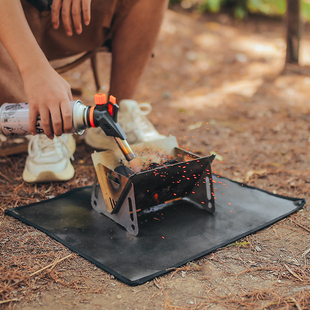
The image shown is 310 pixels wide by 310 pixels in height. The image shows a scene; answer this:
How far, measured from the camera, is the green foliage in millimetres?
6000

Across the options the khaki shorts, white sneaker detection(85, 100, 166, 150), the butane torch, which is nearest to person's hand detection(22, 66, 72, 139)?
the butane torch

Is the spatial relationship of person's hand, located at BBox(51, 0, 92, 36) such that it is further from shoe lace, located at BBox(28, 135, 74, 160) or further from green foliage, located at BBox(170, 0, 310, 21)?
green foliage, located at BBox(170, 0, 310, 21)

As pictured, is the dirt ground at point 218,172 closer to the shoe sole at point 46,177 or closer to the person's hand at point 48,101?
the shoe sole at point 46,177

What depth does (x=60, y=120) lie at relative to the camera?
116 cm

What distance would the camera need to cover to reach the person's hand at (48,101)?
1.15 metres

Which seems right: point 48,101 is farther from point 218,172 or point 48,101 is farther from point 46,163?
point 218,172

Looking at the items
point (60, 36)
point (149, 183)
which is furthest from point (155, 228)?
point (60, 36)

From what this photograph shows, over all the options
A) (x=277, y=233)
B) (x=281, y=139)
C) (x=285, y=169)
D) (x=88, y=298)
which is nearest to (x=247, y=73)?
(x=281, y=139)

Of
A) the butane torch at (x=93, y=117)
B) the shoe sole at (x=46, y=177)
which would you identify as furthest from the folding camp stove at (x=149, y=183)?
the shoe sole at (x=46, y=177)

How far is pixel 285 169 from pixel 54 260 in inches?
56.2

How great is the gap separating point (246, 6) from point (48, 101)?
596cm

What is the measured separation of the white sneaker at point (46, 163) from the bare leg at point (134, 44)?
1.66 ft

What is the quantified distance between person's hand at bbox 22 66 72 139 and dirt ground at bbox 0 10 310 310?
0.46 m

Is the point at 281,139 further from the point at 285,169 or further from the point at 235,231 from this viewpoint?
the point at 235,231
